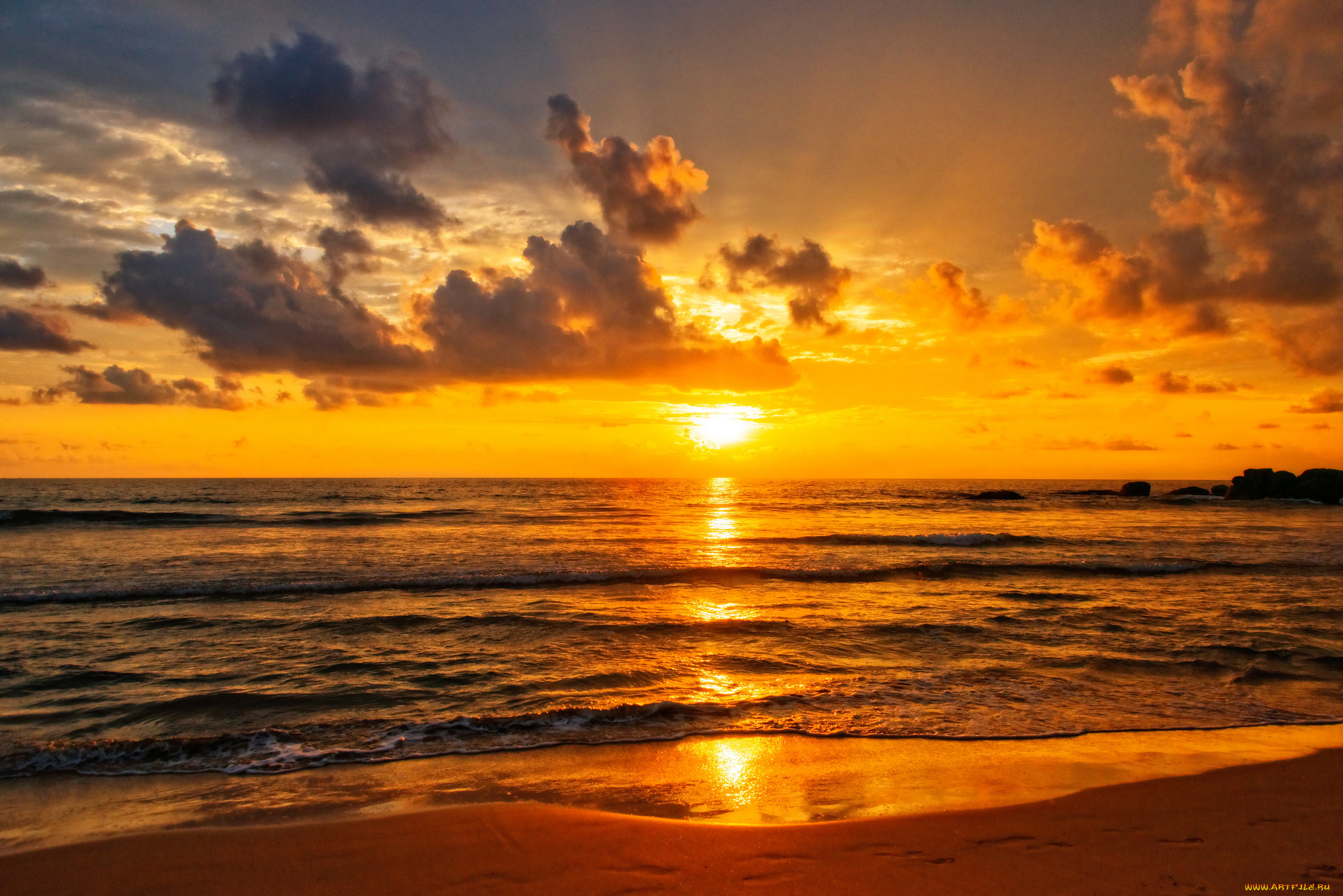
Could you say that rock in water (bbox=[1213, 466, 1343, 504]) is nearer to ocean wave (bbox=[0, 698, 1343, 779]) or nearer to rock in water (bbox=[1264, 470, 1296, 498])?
rock in water (bbox=[1264, 470, 1296, 498])

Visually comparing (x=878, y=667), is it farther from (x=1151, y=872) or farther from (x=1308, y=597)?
(x=1308, y=597)

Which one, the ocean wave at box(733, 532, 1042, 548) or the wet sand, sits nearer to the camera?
the wet sand

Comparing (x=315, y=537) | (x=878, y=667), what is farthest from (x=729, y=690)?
(x=315, y=537)

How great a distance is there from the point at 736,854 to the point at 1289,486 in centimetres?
9443

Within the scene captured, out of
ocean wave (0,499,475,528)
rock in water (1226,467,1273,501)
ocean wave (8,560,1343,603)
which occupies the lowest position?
ocean wave (0,499,475,528)

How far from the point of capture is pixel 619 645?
46.7 ft

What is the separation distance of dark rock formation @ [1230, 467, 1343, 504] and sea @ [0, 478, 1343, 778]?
139ft

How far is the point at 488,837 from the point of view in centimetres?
625

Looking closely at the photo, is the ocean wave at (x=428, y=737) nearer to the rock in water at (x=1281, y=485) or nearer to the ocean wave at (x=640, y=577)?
the ocean wave at (x=640, y=577)

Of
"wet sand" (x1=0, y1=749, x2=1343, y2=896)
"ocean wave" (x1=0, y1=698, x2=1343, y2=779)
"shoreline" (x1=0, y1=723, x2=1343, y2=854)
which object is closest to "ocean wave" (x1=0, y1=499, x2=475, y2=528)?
"ocean wave" (x1=0, y1=698, x2=1343, y2=779)

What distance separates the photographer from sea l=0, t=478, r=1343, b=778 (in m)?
9.48

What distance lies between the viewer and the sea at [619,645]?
9484 mm

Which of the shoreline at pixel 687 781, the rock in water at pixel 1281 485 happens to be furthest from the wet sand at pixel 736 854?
the rock in water at pixel 1281 485

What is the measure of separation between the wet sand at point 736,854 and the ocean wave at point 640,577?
15765 mm
